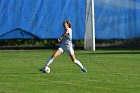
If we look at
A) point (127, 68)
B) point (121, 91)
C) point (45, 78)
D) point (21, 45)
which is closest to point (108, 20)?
point (21, 45)

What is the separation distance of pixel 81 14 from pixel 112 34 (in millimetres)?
2584

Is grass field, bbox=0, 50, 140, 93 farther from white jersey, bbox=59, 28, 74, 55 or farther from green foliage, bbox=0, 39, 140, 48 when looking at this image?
green foliage, bbox=0, 39, 140, 48

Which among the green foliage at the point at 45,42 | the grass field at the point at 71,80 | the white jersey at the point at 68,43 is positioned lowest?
the grass field at the point at 71,80

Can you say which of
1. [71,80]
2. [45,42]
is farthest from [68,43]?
[45,42]

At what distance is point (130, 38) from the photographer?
37625mm

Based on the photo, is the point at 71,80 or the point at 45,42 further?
the point at 45,42

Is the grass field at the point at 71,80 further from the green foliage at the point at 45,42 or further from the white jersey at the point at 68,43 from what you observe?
the green foliage at the point at 45,42

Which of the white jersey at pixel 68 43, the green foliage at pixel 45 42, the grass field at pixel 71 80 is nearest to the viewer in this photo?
the grass field at pixel 71 80

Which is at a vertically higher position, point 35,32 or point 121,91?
point 35,32

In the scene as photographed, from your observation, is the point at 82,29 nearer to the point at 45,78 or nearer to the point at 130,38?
the point at 130,38

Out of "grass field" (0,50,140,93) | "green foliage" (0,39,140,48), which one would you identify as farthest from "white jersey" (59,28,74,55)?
"green foliage" (0,39,140,48)

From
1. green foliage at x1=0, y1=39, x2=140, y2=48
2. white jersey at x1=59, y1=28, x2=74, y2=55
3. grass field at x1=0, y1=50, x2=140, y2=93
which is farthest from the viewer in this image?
green foliage at x1=0, y1=39, x2=140, y2=48

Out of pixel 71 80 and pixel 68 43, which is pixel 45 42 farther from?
pixel 71 80

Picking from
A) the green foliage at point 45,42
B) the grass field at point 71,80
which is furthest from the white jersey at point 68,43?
the green foliage at point 45,42
